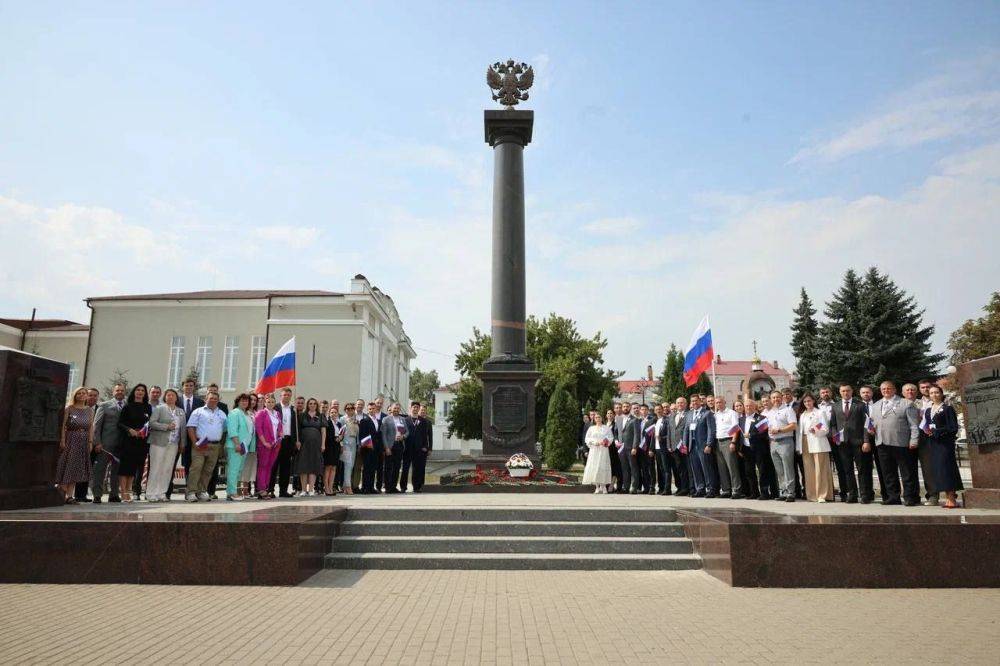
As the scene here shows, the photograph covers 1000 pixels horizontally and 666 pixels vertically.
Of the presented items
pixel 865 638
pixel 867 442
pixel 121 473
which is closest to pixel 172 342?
pixel 121 473

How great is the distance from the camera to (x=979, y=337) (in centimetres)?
3177

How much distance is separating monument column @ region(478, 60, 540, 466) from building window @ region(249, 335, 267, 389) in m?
27.1

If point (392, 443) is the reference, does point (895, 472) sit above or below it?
below

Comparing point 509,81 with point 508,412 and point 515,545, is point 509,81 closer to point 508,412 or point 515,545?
point 508,412

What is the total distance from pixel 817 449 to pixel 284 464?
8889mm

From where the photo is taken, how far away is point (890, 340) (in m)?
31.0

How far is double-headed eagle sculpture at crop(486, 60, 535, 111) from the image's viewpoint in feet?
54.2

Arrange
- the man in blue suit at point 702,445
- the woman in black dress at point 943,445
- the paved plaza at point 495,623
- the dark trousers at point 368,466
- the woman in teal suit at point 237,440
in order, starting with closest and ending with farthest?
1. the paved plaza at point 495,623
2. the woman in black dress at point 943,445
3. the woman in teal suit at point 237,440
4. the man in blue suit at point 702,445
5. the dark trousers at point 368,466

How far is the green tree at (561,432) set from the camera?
27.3 meters

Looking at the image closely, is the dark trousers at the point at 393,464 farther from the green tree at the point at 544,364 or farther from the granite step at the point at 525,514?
the green tree at the point at 544,364

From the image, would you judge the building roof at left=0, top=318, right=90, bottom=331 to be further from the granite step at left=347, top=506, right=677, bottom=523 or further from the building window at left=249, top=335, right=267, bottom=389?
the granite step at left=347, top=506, right=677, bottom=523

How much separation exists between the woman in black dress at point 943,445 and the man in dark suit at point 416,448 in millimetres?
8307

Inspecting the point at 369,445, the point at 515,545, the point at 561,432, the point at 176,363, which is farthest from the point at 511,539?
the point at 176,363

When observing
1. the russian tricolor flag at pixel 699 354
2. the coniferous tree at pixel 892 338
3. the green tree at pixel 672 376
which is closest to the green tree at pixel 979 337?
the coniferous tree at pixel 892 338
